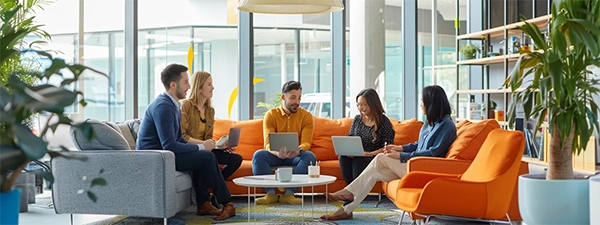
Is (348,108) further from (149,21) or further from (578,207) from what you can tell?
(578,207)

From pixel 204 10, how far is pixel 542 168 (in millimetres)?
3752

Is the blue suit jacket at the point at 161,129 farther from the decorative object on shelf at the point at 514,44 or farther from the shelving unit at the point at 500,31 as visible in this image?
the decorative object on shelf at the point at 514,44

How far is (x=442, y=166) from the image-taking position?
468cm

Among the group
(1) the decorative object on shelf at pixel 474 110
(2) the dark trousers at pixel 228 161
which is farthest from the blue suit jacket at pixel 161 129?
(1) the decorative object on shelf at pixel 474 110

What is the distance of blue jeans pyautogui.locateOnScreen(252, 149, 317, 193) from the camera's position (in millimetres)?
5710

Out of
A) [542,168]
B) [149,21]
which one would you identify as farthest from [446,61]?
[149,21]

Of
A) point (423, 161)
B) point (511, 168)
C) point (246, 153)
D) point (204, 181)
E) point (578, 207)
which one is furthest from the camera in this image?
point (246, 153)

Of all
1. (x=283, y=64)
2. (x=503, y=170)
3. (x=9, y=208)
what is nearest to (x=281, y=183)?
(x=503, y=170)

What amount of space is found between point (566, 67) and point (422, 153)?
4.68ft

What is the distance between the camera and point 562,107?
3.80m

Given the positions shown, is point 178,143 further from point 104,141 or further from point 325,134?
point 325,134

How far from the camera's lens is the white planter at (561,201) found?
3660mm

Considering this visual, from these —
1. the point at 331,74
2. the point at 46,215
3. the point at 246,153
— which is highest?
the point at 331,74

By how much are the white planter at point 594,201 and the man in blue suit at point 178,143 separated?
251cm
